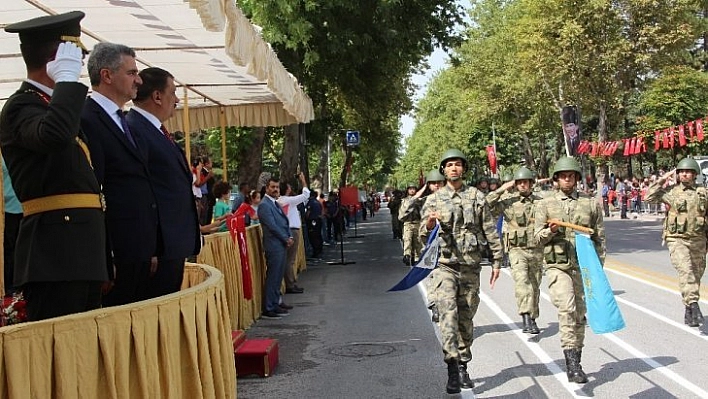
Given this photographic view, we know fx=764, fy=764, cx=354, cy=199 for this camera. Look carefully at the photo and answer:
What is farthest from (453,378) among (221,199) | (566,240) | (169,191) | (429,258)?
(221,199)

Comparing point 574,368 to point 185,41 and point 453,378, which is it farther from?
point 185,41

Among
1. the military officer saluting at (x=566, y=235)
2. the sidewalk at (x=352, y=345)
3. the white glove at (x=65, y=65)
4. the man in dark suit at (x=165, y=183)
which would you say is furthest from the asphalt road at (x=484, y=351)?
the white glove at (x=65, y=65)

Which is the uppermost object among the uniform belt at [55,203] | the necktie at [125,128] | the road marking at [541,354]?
the necktie at [125,128]

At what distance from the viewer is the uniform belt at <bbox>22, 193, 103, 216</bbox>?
3326mm

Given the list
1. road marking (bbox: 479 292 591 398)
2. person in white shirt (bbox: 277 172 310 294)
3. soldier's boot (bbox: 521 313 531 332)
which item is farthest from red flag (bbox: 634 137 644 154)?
soldier's boot (bbox: 521 313 531 332)

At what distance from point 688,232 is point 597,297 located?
3.13 meters

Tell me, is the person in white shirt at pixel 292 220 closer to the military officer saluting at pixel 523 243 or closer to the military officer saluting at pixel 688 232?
the military officer saluting at pixel 523 243

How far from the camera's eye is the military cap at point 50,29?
128 inches

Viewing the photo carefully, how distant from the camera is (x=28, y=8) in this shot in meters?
6.33

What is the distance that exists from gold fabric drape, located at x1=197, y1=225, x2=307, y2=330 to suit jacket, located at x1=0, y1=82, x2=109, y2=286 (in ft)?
14.4

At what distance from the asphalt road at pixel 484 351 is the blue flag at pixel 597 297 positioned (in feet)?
1.64

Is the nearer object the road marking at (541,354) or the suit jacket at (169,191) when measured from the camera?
the suit jacket at (169,191)

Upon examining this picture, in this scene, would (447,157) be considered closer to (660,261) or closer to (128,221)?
(128,221)

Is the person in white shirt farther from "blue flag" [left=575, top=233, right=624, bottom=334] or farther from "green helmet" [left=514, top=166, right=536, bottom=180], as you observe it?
"blue flag" [left=575, top=233, right=624, bottom=334]
